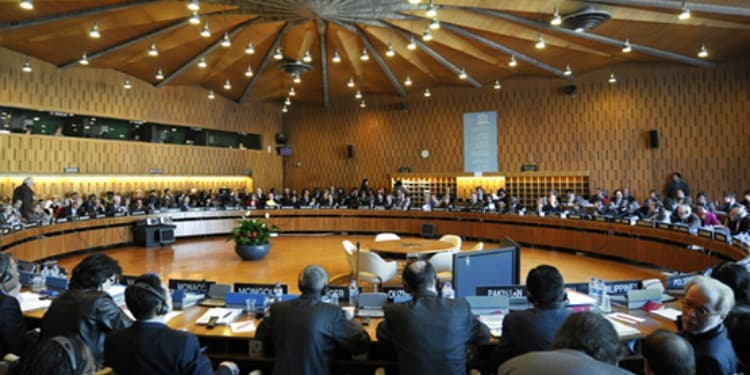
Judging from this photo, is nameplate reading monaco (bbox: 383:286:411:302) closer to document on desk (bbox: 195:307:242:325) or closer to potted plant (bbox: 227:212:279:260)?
document on desk (bbox: 195:307:242:325)

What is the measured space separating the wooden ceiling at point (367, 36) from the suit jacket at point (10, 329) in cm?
532

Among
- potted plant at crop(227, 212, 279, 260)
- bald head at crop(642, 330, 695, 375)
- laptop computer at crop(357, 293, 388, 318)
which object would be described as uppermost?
bald head at crop(642, 330, 695, 375)

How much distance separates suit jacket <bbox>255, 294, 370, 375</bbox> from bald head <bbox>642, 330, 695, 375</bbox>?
1.51 m

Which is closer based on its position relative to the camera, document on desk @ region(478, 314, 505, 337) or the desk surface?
document on desk @ region(478, 314, 505, 337)

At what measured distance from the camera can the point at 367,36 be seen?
428 inches

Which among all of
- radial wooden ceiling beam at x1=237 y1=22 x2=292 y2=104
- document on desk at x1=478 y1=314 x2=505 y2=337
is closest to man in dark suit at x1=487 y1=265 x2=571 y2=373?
document on desk at x1=478 y1=314 x2=505 y2=337

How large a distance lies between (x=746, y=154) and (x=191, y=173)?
52.2 ft

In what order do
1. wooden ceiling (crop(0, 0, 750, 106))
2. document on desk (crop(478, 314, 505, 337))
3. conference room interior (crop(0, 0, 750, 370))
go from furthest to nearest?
conference room interior (crop(0, 0, 750, 370)) → wooden ceiling (crop(0, 0, 750, 106)) → document on desk (crop(478, 314, 505, 337))

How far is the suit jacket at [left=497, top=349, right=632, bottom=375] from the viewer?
1255 millimetres

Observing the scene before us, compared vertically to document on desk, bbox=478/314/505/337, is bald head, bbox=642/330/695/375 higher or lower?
higher

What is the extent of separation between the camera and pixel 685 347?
148cm

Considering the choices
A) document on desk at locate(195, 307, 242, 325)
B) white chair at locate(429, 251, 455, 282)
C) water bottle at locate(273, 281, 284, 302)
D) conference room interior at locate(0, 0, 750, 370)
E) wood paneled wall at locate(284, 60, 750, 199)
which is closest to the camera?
document on desk at locate(195, 307, 242, 325)

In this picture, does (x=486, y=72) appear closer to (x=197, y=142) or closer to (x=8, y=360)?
(x=197, y=142)

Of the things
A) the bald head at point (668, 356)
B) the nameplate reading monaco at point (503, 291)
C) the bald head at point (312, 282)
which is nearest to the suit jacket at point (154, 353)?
the bald head at point (312, 282)
